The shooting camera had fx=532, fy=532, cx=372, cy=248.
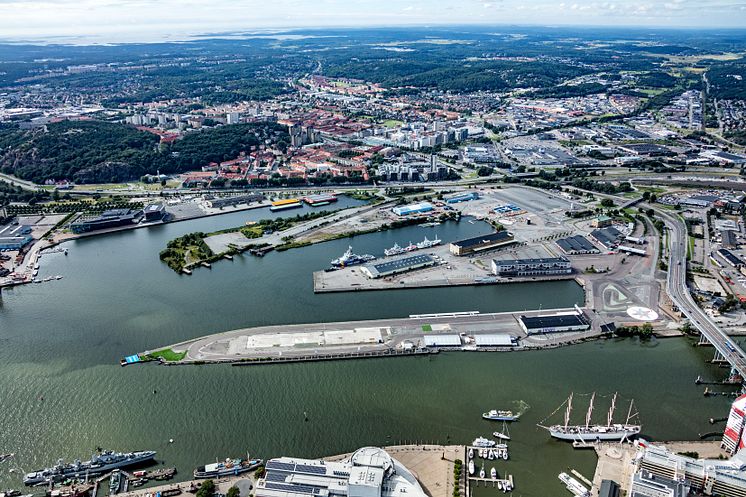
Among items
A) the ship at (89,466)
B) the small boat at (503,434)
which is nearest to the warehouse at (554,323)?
the small boat at (503,434)

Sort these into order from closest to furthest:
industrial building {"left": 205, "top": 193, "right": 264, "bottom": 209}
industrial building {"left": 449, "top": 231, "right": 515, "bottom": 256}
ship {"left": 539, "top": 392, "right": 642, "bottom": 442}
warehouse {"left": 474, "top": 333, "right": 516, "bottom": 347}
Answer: ship {"left": 539, "top": 392, "right": 642, "bottom": 442} < warehouse {"left": 474, "top": 333, "right": 516, "bottom": 347} < industrial building {"left": 449, "top": 231, "right": 515, "bottom": 256} < industrial building {"left": 205, "top": 193, "right": 264, "bottom": 209}

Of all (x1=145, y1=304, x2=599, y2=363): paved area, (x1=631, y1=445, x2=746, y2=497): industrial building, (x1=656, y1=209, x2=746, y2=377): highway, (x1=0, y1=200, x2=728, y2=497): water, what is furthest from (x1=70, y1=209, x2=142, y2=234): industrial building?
(x1=631, y1=445, x2=746, y2=497): industrial building

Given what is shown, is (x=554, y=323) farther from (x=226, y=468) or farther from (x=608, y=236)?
(x=226, y=468)

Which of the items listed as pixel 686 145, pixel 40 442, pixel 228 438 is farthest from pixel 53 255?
pixel 686 145

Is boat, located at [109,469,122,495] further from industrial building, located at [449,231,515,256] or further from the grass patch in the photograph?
industrial building, located at [449,231,515,256]

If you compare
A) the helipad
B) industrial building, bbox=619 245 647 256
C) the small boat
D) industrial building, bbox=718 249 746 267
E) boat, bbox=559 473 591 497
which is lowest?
boat, bbox=559 473 591 497

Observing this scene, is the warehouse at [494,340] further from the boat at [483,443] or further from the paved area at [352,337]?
the boat at [483,443]
